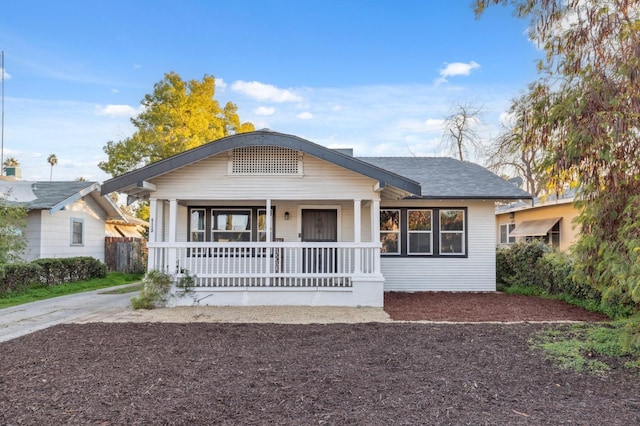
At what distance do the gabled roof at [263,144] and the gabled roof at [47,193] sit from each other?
645 cm

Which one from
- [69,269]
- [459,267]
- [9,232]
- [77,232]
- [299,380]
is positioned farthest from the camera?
[77,232]

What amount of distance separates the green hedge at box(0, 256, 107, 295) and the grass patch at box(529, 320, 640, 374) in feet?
39.5

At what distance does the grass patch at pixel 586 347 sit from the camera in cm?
468

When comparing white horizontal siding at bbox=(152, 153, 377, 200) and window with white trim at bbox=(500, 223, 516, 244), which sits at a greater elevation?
white horizontal siding at bbox=(152, 153, 377, 200)

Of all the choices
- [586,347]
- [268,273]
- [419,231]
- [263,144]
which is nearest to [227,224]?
[268,273]

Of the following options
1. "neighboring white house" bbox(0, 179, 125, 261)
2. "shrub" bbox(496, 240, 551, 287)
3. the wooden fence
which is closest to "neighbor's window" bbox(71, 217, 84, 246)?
"neighboring white house" bbox(0, 179, 125, 261)

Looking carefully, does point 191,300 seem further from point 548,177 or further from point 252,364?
point 548,177

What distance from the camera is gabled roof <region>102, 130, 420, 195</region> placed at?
29.0 feet

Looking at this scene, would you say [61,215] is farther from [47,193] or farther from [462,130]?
[462,130]

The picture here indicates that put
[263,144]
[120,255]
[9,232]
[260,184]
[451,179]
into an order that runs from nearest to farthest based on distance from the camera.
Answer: [263,144], [260,184], [9,232], [451,179], [120,255]

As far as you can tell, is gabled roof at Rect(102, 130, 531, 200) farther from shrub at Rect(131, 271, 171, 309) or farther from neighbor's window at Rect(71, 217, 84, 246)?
neighbor's window at Rect(71, 217, 84, 246)

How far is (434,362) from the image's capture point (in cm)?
486

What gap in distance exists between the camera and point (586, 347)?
→ 5.33m

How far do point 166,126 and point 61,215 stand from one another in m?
6.64
